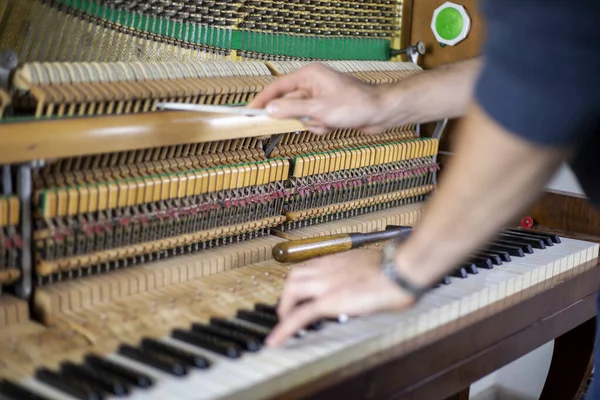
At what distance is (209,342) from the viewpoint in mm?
1972

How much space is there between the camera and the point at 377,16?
A: 3629 millimetres

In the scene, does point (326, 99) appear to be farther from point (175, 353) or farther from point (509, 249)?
point (509, 249)

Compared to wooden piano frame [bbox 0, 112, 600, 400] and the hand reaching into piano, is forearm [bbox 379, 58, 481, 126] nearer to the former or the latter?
the hand reaching into piano

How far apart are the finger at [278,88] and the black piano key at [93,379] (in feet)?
3.36

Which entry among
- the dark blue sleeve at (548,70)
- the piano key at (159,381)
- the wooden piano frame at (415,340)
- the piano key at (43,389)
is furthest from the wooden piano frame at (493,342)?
the dark blue sleeve at (548,70)

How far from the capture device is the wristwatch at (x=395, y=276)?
5.33 feet

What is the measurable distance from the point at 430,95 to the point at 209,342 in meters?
1.07

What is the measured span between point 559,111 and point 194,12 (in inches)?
70.8

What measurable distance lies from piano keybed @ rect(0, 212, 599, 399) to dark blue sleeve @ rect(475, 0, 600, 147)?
895 millimetres

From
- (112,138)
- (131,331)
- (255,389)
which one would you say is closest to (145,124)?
(112,138)

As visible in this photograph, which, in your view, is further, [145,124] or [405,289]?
[145,124]

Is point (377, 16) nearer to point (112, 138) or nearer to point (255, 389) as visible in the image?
point (112, 138)

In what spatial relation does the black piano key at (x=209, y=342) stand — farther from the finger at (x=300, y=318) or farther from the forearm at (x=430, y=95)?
the forearm at (x=430, y=95)

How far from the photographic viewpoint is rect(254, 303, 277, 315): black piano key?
2.21 metres
